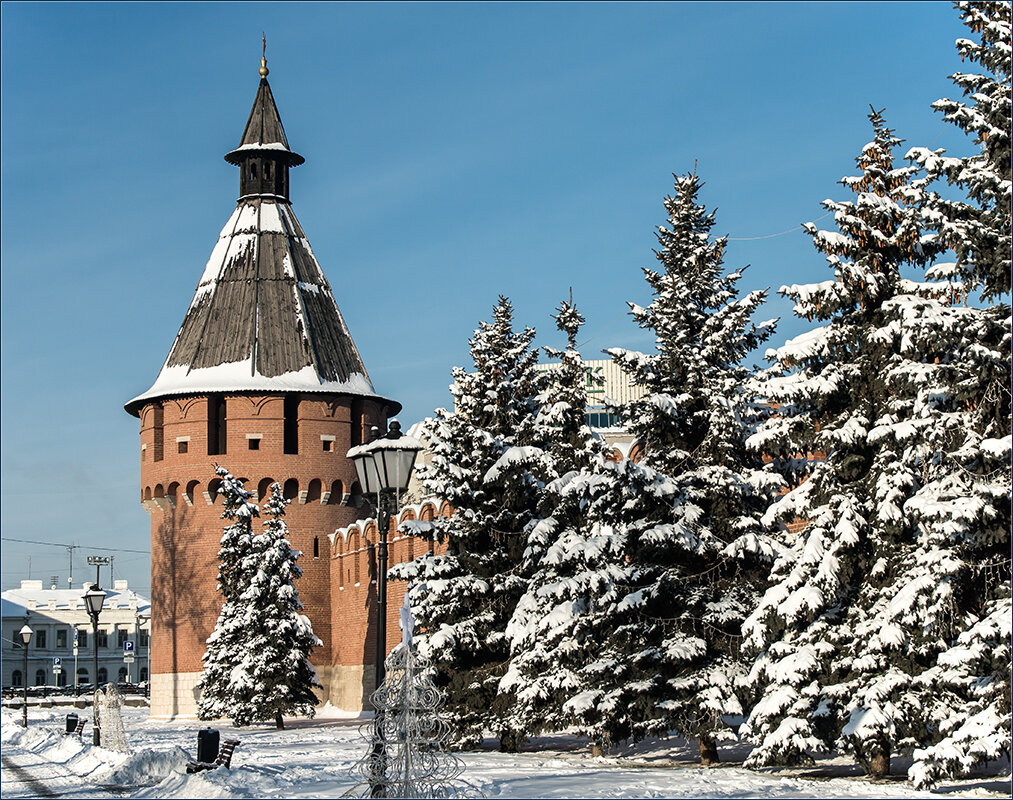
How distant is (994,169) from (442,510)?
19.4m

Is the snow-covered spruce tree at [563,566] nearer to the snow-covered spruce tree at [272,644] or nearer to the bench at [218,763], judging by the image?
the bench at [218,763]

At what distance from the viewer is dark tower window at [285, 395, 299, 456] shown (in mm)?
41438

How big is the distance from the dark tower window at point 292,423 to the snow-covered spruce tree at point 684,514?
2199cm

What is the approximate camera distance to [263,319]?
139ft

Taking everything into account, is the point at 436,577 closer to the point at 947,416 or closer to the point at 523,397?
Result: the point at 523,397

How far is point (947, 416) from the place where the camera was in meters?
15.5

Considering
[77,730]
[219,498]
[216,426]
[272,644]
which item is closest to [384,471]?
[77,730]

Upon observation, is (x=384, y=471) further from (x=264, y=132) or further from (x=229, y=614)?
(x=264, y=132)

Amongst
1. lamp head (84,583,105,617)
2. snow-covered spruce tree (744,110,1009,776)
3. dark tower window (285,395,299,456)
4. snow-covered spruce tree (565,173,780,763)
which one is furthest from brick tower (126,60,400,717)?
snow-covered spruce tree (744,110,1009,776)

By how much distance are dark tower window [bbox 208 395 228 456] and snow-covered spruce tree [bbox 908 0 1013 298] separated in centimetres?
2867

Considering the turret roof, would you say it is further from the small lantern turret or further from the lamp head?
the lamp head

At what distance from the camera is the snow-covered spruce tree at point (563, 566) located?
2056 centimetres

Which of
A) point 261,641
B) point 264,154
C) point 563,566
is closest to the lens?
point 563,566

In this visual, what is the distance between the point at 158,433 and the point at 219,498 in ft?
10.9
